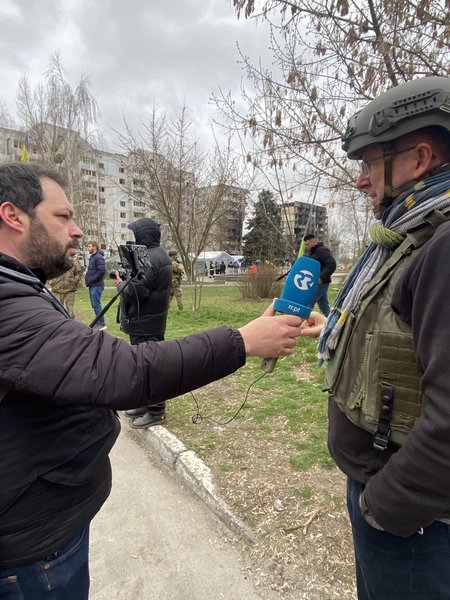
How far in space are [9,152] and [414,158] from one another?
26.2 meters

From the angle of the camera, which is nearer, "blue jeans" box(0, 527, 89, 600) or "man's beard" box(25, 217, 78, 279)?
"blue jeans" box(0, 527, 89, 600)

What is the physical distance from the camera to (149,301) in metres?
4.24

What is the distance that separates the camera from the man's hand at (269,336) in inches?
47.0

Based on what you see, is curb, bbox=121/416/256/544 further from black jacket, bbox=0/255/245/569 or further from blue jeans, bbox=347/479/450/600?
black jacket, bbox=0/255/245/569

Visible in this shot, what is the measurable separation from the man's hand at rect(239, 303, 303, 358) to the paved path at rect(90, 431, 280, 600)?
5.73 feet

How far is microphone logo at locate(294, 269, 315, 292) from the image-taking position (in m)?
1.33

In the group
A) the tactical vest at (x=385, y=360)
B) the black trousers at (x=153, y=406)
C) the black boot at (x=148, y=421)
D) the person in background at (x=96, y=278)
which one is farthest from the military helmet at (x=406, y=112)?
the person in background at (x=96, y=278)

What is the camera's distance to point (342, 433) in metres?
1.29

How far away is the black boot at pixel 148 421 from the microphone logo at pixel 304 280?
10.9 ft

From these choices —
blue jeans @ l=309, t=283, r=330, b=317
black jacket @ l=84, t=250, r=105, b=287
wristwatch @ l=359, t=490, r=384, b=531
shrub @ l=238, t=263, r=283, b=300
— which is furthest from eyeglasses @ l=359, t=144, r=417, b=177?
shrub @ l=238, t=263, r=283, b=300

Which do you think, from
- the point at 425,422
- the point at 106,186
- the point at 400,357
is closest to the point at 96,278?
the point at 400,357

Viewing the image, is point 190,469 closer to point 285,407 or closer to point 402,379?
point 285,407

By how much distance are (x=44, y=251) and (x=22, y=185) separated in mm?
243

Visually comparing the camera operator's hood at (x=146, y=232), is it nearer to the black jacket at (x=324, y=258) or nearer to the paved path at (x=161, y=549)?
the paved path at (x=161, y=549)
